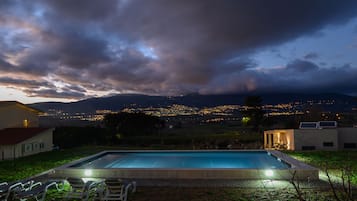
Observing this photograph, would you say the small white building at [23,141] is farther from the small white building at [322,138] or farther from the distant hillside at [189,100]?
the distant hillside at [189,100]

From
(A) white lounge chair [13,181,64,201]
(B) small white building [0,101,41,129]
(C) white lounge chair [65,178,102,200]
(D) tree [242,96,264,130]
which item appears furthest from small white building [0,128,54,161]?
(D) tree [242,96,264,130]

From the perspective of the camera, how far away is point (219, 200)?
7.15m

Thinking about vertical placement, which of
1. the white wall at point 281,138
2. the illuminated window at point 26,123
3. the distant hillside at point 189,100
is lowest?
the white wall at point 281,138

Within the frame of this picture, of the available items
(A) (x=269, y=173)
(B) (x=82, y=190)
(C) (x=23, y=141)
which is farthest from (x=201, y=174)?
(C) (x=23, y=141)

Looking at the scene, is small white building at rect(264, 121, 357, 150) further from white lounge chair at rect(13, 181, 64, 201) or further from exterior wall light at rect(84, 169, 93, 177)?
white lounge chair at rect(13, 181, 64, 201)

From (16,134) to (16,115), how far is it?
3.66m

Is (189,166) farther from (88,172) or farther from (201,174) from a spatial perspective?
(88,172)

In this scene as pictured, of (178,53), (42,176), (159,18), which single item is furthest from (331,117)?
(42,176)

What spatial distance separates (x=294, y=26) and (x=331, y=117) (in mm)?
24136

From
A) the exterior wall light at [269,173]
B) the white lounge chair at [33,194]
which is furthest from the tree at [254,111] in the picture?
the white lounge chair at [33,194]

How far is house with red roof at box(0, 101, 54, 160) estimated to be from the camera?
59.3 feet

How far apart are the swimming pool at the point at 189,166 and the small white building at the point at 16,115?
9270mm

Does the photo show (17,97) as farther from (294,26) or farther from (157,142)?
(294,26)

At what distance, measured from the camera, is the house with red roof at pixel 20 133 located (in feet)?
59.3
